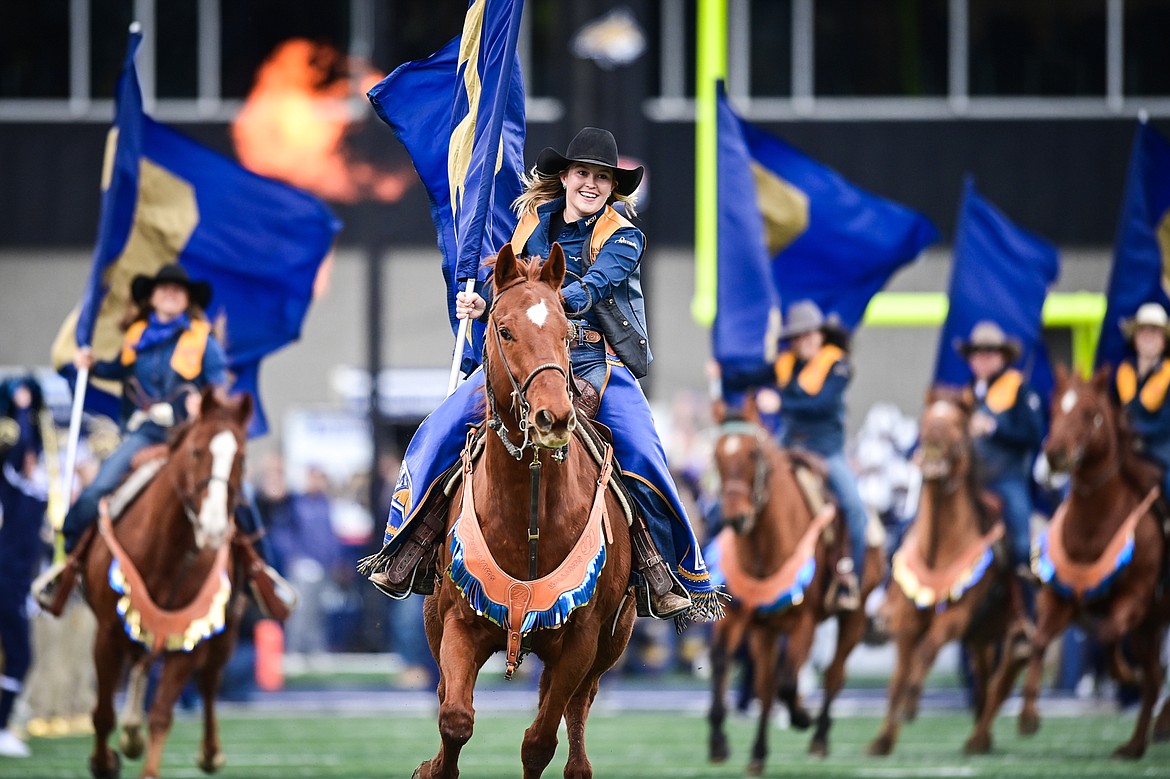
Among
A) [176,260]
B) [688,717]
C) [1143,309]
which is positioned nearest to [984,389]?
[1143,309]

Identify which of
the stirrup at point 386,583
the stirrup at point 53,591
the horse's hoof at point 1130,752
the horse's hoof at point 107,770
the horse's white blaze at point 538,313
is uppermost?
the horse's white blaze at point 538,313

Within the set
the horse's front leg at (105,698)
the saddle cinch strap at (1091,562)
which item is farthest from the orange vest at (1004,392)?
the horse's front leg at (105,698)

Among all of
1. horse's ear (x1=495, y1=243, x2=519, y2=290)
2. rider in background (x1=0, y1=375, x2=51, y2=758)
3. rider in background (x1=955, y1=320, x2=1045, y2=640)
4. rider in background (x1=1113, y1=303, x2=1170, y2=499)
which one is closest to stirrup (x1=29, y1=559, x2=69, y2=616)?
rider in background (x1=0, y1=375, x2=51, y2=758)

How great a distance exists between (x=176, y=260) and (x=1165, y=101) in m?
19.9

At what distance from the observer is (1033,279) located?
18984mm

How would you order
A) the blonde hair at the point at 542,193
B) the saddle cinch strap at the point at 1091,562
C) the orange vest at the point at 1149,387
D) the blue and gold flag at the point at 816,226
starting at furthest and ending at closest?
the blue and gold flag at the point at 816,226 < the orange vest at the point at 1149,387 < the saddle cinch strap at the point at 1091,562 < the blonde hair at the point at 542,193

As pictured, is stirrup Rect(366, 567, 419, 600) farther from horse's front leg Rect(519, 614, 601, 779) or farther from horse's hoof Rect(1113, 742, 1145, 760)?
horse's hoof Rect(1113, 742, 1145, 760)

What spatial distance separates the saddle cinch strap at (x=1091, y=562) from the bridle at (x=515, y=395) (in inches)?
315

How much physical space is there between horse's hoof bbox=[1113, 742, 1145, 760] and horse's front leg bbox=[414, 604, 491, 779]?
285 inches

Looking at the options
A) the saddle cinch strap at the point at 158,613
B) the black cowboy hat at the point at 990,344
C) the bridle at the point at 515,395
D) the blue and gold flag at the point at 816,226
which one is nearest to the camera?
the bridle at the point at 515,395

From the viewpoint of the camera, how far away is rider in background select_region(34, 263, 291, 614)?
1289 cm

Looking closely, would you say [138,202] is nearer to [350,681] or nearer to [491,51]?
[491,51]

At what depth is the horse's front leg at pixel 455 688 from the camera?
8.13m

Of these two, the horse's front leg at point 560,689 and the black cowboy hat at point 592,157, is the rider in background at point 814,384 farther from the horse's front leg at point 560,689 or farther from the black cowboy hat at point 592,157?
the horse's front leg at point 560,689
